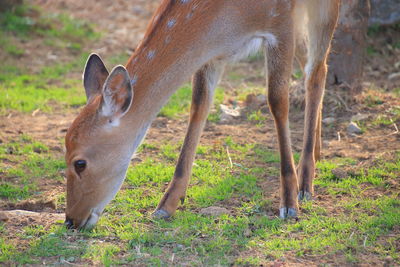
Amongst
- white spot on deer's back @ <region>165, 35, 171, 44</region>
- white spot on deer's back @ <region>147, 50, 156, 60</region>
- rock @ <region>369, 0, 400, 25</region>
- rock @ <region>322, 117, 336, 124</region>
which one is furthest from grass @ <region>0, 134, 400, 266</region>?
rock @ <region>369, 0, 400, 25</region>

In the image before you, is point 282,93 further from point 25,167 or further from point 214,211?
point 25,167

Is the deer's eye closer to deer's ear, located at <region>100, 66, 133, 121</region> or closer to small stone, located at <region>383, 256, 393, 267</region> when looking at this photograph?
deer's ear, located at <region>100, 66, 133, 121</region>

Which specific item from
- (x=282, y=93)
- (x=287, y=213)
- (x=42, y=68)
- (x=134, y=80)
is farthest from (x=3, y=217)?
(x=42, y=68)

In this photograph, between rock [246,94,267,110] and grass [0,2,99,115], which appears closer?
rock [246,94,267,110]

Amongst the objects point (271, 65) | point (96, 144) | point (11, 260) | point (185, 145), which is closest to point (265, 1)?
point (271, 65)

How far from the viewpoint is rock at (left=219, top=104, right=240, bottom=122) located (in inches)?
323

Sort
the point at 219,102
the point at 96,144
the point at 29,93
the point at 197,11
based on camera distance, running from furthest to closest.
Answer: the point at 29,93 < the point at 219,102 < the point at 197,11 < the point at 96,144

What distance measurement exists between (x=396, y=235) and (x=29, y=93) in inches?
235

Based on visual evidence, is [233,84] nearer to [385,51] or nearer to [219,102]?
[219,102]

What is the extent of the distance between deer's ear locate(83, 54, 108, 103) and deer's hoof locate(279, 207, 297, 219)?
184 centimetres

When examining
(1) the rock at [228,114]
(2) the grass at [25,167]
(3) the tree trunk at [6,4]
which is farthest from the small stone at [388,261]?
(3) the tree trunk at [6,4]

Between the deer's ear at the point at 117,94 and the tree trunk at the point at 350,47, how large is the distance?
13.1ft

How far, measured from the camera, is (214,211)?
5691 millimetres

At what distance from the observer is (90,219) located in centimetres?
523
